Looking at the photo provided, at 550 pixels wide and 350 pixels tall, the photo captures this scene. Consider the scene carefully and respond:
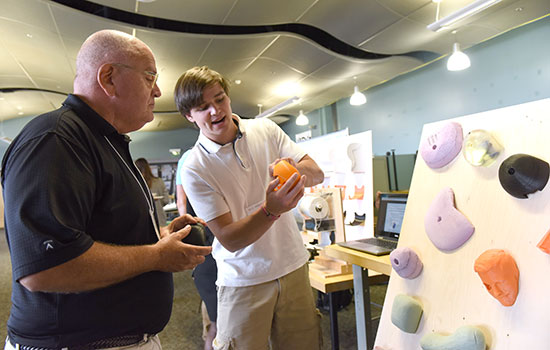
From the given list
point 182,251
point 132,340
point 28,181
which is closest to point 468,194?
point 182,251

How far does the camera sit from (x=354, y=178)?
2.64 metres

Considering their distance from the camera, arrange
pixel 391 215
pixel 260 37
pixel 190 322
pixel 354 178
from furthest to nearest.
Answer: pixel 260 37, pixel 190 322, pixel 354 178, pixel 391 215

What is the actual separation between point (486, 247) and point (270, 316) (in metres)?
0.74

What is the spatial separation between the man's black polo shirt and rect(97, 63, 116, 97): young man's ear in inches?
2.5

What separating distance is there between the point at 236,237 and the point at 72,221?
548 millimetres

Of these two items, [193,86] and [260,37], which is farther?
[260,37]

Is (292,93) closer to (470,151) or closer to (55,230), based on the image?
(470,151)

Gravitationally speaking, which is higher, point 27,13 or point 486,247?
point 27,13

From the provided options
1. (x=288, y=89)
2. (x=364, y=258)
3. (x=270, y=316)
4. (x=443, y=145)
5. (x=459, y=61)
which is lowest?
(x=270, y=316)

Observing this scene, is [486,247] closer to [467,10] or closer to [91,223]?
[91,223]

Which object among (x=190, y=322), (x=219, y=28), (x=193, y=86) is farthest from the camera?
(x=219, y=28)

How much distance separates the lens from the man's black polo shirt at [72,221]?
59cm

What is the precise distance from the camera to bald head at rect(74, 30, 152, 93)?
80 centimetres

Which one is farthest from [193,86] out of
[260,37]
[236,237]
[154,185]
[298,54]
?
[298,54]
